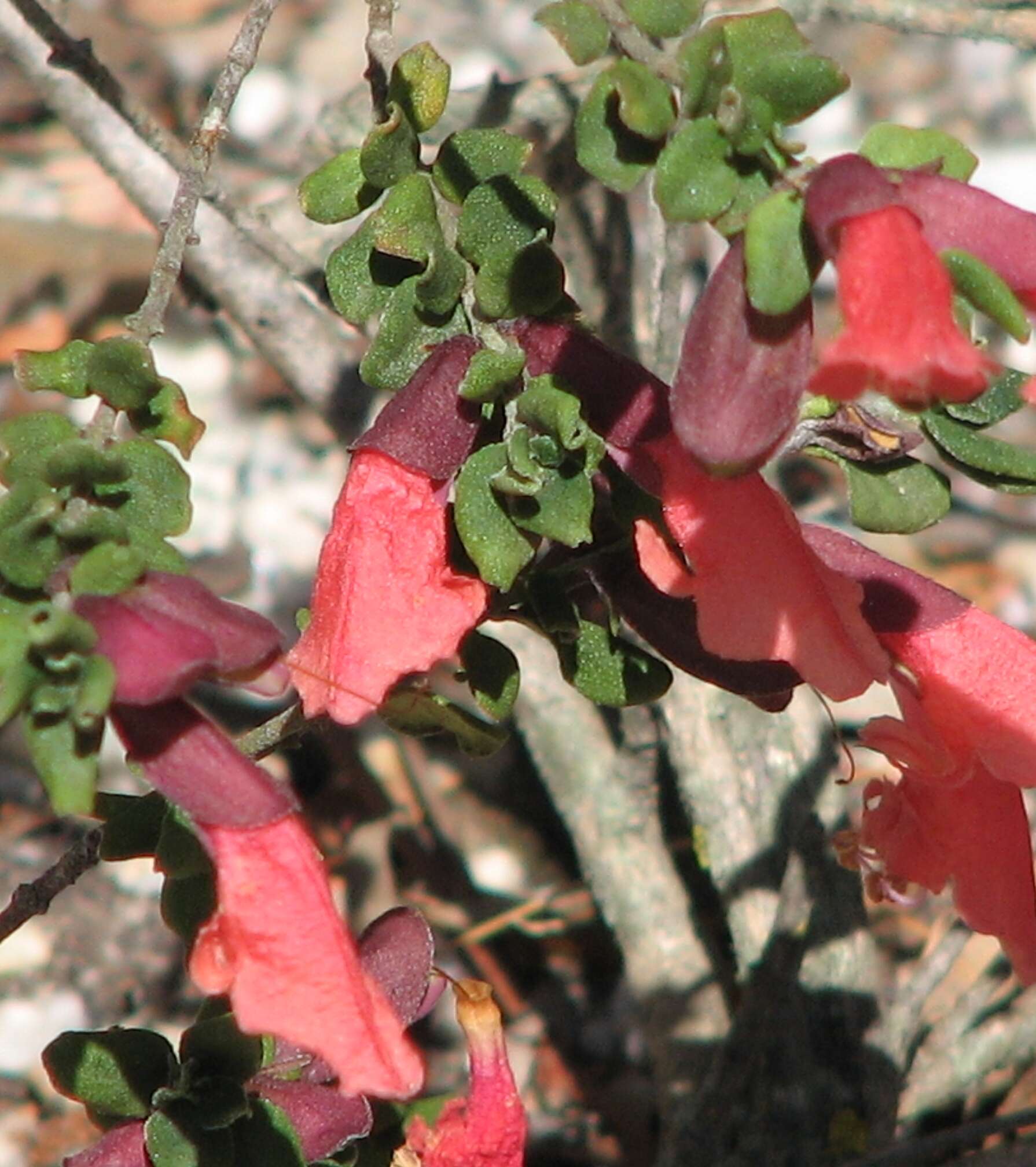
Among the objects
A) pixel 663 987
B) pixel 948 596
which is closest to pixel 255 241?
pixel 948 596

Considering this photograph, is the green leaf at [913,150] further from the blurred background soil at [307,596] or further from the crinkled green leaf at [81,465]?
the blurred background soil at [307,596]

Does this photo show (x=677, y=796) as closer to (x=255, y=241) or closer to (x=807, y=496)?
(x=807, y=496)

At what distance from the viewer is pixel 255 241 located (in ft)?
6.53

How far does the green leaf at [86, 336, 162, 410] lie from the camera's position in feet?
3.83

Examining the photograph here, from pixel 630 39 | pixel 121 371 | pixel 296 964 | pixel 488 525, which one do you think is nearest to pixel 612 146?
pixel 630 39

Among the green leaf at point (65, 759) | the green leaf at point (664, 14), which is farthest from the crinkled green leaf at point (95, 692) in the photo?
the green leaf at point (664, 14)

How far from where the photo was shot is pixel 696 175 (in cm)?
112

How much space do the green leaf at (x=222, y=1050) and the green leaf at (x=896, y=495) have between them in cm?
71

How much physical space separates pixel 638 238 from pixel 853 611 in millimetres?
2075

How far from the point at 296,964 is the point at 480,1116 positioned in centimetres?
44

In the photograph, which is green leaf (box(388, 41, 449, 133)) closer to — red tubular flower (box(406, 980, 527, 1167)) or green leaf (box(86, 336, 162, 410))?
green leaf (box(86, 336, 162, 410))

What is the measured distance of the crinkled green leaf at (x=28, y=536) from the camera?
3.59ft

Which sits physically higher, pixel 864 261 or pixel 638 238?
pixel 864 261

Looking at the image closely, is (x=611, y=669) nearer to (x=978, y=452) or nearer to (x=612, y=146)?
(x=978, y=452)
